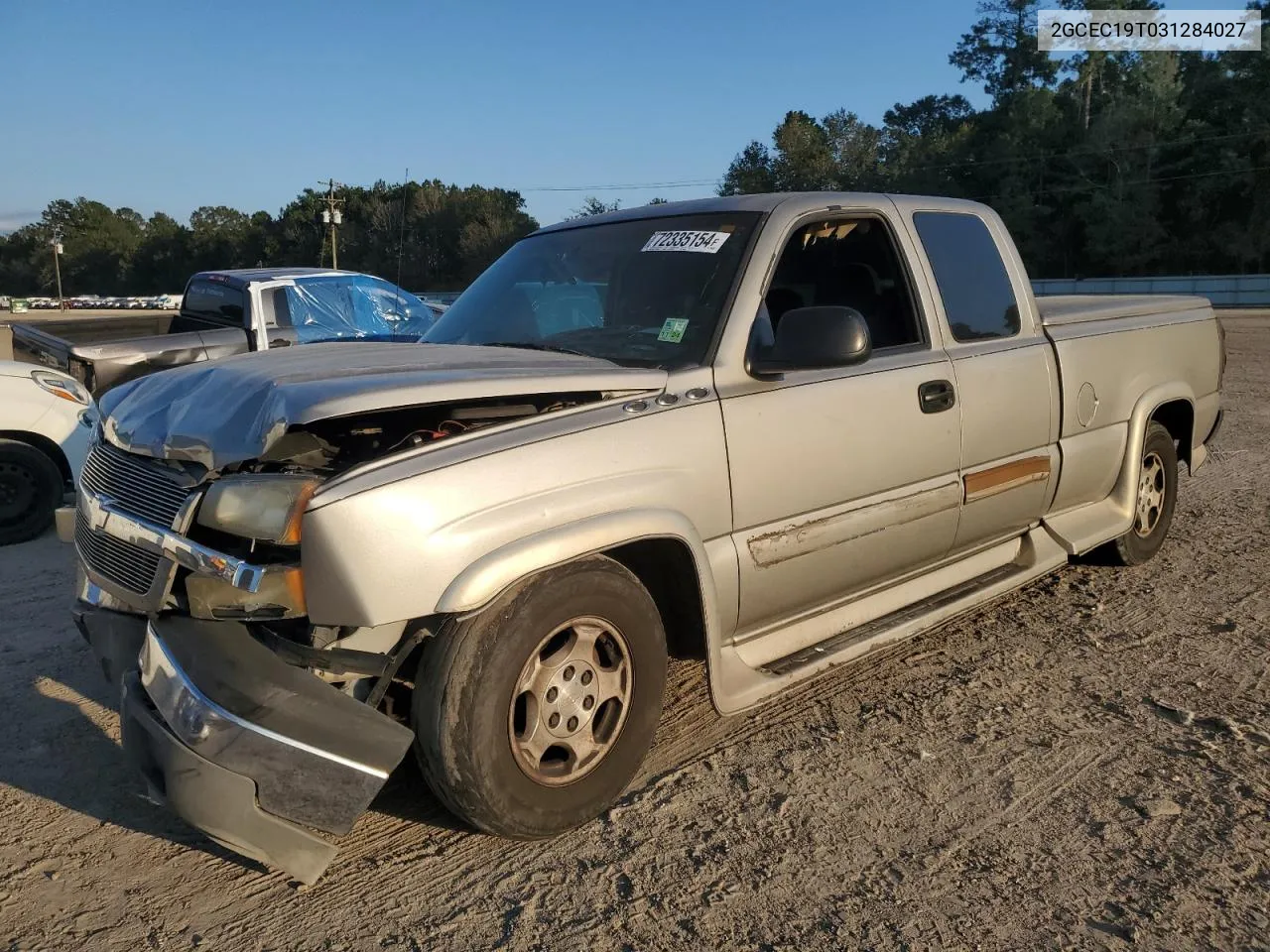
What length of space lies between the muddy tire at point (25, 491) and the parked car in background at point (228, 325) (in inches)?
76.8

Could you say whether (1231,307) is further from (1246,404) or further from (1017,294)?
(1017,294)

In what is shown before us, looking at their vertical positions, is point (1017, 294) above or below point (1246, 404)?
above

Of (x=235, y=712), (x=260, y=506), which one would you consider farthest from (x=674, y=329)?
(x=235, y=712)

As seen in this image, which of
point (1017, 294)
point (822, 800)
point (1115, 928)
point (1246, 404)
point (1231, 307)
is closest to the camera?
point (1115, 928)

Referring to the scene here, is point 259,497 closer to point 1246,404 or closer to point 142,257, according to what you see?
point 1246,404

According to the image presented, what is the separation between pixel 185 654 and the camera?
2648 millimetres

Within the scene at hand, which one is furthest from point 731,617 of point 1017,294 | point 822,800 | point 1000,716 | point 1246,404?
point 1246,404

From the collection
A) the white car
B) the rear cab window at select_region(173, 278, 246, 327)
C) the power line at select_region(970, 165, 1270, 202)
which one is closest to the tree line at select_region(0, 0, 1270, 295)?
the power line at select_region(970, 165, 1270, 202)

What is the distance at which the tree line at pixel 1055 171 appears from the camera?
43312 mm

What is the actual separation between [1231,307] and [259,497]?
131ft

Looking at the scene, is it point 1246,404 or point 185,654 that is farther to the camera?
point 1246,404

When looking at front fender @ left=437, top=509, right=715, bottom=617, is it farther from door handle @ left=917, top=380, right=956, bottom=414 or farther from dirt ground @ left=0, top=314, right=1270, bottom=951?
door handle @ left=917, top=380, right=956, bottom=414

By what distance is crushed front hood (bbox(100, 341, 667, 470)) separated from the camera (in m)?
2.63

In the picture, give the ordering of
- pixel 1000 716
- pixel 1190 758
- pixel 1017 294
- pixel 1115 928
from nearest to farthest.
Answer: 1. pixel 1115 928
2. pixel 1190 758
3. pixel 1000 716
4. pixel 1017 294
